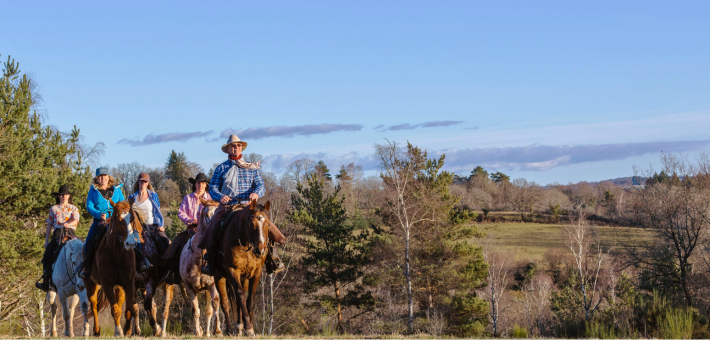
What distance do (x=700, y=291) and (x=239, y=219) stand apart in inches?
1156

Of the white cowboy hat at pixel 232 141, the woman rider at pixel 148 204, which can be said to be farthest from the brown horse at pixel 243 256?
the woman rider at pixel 148 204

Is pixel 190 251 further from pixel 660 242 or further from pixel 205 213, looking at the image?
pixel 660 242

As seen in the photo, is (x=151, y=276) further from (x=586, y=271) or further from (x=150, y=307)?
(x=586, y=271)

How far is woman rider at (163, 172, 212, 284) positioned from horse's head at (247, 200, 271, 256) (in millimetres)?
2709

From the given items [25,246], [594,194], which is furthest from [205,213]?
[594,194]

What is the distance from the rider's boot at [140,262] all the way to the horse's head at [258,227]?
2.60 meters

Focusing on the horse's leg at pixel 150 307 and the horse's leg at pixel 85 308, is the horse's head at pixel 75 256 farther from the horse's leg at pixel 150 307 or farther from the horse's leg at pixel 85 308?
the horse's leg at pixel 150 307

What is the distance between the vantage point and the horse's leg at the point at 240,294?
28.3 ft

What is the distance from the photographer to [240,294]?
8656 millimetres

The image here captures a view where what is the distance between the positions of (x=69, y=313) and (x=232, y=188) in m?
4.77

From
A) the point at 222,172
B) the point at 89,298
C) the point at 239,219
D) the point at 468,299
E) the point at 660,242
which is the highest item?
the point at 222,172

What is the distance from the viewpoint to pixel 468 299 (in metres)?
36.6

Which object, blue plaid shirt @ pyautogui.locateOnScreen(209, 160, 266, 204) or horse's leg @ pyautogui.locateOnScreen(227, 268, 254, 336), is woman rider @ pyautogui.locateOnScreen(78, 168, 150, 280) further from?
horse's leg @ pyautogui.locateOnScreen(227, 268, 254, 336)

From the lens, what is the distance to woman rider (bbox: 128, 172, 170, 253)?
33.9ft
